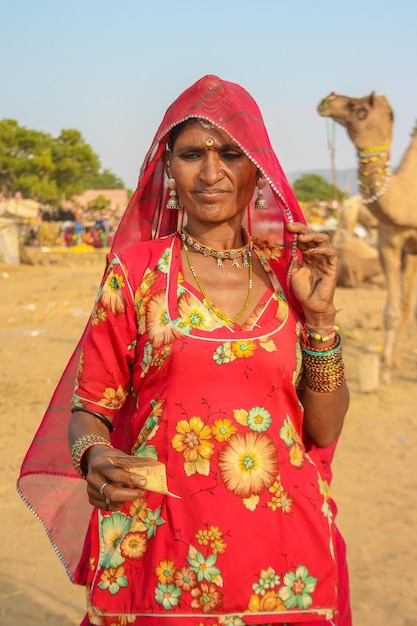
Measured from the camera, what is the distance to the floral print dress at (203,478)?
186 cm

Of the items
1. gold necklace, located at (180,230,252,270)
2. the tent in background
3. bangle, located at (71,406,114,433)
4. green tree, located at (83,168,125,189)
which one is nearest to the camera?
bangle, located at (71,406,114,433)

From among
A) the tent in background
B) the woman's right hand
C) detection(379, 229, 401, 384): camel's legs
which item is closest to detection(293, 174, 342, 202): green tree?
the tent in background

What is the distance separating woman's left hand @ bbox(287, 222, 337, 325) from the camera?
2.04m

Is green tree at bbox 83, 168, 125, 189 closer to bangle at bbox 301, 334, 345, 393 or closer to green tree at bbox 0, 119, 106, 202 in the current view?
green tree at bbox 0, 119, 106, 202

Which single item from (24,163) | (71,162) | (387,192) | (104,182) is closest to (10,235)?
(387,192)

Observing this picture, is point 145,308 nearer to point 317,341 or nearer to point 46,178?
point 317,341

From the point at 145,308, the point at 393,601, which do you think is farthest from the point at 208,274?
the point at 393,601

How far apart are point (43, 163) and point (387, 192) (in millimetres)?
36744

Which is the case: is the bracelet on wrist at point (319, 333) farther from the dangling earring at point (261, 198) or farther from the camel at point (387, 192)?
the camel at point (387, 192)

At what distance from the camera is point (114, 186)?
275 ft

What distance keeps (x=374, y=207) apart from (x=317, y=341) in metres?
5.96

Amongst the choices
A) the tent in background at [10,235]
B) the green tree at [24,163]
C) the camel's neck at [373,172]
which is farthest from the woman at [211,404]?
the green tree at [24,163]

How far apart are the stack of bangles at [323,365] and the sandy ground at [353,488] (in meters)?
2.03

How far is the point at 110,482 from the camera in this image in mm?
1758
